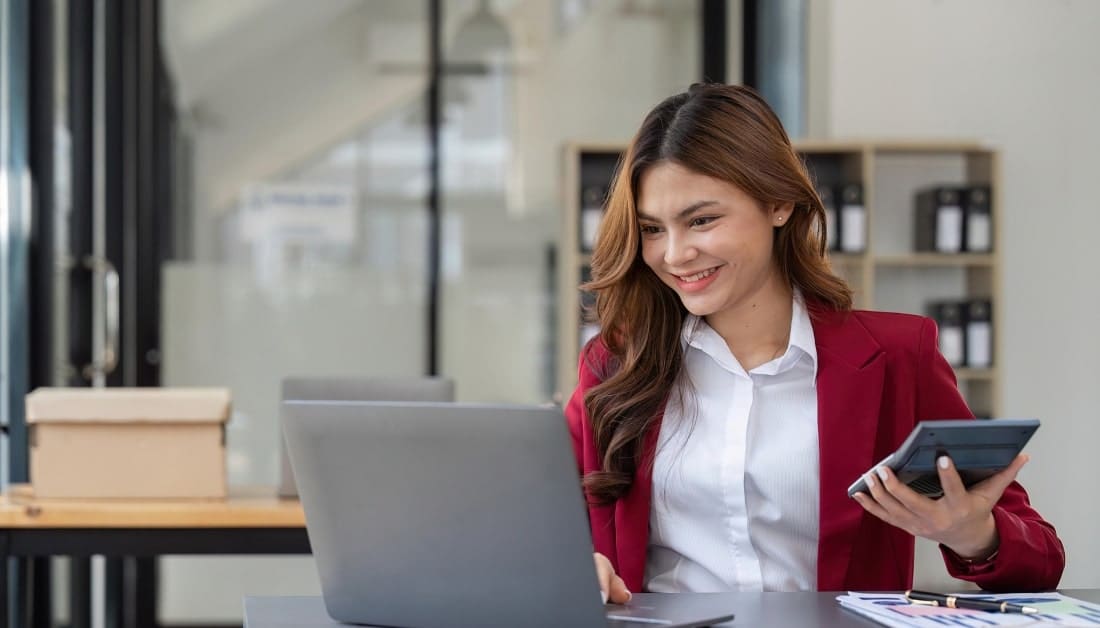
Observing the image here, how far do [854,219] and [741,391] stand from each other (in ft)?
8.24

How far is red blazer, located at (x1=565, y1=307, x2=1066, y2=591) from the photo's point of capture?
1821 mm

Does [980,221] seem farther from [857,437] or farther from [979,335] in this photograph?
[857,437]

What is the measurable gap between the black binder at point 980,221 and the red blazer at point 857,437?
248cm

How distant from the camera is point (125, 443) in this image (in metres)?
2.94

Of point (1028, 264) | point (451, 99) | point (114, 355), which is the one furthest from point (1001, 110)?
point (114, 355)

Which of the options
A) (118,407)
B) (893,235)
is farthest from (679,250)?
(893,235)

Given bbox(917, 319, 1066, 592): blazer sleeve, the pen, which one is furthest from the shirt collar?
the pen

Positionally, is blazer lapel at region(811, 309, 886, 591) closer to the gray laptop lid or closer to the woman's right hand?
the woman's right hand

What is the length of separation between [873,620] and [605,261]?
0.74 m

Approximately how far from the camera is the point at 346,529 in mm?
1383

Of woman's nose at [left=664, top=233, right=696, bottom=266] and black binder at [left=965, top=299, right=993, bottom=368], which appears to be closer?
woman's nose at [left=664, top=233, right=696, bottom=266]

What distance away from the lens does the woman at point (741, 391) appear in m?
1.83

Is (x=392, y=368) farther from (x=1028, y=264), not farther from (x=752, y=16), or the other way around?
(x=1028, y=264)

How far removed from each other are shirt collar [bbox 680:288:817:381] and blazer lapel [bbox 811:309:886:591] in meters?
0.02
